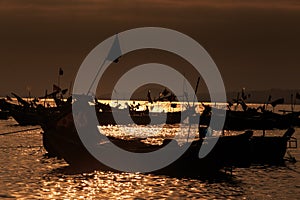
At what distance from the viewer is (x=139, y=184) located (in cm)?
3981

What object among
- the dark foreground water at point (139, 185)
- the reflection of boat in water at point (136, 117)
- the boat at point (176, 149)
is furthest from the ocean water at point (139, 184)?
the reflection of boat in water at point (136, 117)

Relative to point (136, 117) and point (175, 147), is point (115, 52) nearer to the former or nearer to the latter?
point (175, 147)

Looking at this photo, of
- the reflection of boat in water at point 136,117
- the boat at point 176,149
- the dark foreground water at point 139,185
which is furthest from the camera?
the reflection of boat in water at point 136,117

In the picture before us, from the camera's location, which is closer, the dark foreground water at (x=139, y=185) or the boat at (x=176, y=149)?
the dark foreground water at (x=139, y=185)

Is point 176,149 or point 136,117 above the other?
point 136,117

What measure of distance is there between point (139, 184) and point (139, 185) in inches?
16.0

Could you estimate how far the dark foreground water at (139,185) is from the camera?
35688 millimetres

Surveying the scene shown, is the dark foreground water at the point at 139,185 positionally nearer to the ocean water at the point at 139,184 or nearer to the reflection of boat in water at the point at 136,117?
the ocean water at the point at 139,184

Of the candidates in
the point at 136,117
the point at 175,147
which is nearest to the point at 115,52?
the point at 175,147

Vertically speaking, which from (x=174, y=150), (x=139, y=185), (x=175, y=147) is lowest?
(x=139, y=185)

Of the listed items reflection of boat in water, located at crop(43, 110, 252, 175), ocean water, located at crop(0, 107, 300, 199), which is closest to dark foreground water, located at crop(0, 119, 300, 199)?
ocean water, located at crop(0, 107, 300, 199)

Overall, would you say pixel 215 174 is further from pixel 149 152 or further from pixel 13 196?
pixel 13 196

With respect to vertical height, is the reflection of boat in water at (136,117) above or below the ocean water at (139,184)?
above

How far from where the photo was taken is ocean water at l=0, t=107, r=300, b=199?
35.7 meters
